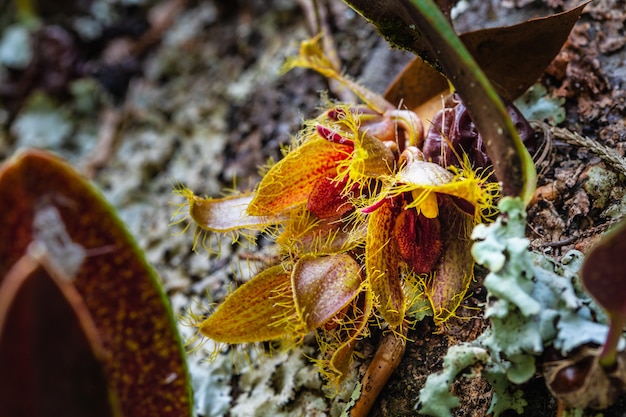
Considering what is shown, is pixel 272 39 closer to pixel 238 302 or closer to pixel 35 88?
pixel 35 88

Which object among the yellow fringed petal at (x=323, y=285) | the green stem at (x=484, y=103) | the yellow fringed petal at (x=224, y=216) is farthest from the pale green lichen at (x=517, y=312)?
the yellow fringed petal at (x=224, y=216)

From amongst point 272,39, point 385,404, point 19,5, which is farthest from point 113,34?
point 385,404

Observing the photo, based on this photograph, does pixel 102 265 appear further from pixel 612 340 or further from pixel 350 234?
pixel 612 340

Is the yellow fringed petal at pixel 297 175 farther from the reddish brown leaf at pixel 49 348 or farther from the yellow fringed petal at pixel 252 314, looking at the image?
the reddish brown leaf at pixel 49 348

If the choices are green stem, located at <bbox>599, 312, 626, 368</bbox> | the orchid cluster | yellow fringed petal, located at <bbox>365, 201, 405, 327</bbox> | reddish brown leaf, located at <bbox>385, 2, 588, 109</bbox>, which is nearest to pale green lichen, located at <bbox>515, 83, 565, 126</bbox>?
reddish brown leaf, located at <bbox>385, 2, 588, 109</bbox>

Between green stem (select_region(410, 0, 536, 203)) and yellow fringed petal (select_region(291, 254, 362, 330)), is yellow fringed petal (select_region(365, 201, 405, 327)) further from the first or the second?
green stem (select_region(410, 0, 536, 203))
